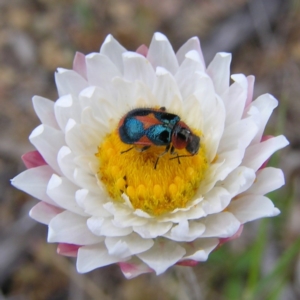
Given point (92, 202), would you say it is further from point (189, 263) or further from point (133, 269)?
point (189, 263)

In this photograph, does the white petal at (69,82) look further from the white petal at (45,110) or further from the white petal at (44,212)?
the white petal at (44,212)

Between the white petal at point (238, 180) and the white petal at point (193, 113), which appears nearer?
the white petal at point (238, 180)

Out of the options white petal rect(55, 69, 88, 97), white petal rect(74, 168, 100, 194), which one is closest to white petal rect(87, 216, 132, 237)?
white petal rect(74, 168, 100, 194)

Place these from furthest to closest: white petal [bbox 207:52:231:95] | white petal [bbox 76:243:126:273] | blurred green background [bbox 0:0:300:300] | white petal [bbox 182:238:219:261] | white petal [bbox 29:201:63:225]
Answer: blurred green background [bbox 0:0:300:300] → white petal [bbox 207:52:231:95] → white petal [bbox 29:201:63:225] → white petal [bbox 76:243:126:273] → white petal [bbox 182:238:219:261]

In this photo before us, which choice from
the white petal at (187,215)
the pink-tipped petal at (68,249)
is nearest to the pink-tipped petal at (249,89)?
the white petal at (187,215)

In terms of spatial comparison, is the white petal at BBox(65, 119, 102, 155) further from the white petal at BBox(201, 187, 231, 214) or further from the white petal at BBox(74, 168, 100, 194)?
the white petal at BBox(201, 187, 231, 214)

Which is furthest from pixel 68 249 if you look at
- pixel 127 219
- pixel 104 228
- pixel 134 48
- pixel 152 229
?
pixel 134 48

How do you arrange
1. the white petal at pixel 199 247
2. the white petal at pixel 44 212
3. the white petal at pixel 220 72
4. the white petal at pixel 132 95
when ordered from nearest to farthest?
1. the white petal at pixel 199 247
2. the white petal at pixel 44 212
3. the white petal at pixel 220 72
4. the white petal at pixel 132 95
